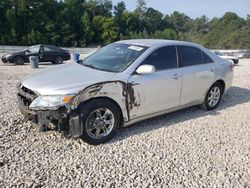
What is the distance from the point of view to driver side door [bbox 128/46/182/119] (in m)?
4.41

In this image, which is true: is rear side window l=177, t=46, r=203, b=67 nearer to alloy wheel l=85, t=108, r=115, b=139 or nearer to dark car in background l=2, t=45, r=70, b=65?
alloy wheel l=85, t=108, r=115, b=139

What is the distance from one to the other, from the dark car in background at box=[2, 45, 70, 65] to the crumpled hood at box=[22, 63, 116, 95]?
12359 millimetres

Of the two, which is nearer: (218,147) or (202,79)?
(218,147)

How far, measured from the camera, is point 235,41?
198 ft

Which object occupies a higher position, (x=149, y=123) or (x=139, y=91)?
(x=139, y=91)

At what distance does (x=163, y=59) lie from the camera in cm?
492

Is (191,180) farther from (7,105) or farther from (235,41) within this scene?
(235,41)

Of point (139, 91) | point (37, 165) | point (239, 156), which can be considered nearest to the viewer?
point (37, 165)

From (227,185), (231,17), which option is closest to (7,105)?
(227,185)

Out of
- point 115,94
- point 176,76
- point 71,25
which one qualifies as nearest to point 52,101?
point 115,94

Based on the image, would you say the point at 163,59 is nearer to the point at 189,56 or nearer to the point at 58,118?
the point at 189,56

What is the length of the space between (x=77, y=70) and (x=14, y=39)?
168 ft

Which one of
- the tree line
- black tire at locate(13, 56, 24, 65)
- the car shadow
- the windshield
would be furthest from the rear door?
the tree line

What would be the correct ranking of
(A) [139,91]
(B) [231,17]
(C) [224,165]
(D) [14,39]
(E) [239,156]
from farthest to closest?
(B) [231,17] → (D) [14,39] → (A) [139,91] → (E) [239,156] → (C) [224,165]
